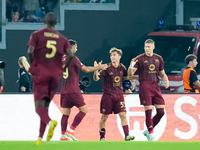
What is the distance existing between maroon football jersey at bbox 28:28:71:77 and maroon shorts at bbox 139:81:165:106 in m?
3.23

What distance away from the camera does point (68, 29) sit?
21.8 m

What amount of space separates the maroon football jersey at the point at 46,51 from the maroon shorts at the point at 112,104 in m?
3.01

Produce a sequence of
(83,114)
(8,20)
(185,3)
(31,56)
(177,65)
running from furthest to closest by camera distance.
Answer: (185,3) < (8,20) < (177,65) < (83,114) < (31,56)

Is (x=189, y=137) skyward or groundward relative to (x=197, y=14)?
groundward

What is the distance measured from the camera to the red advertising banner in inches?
467

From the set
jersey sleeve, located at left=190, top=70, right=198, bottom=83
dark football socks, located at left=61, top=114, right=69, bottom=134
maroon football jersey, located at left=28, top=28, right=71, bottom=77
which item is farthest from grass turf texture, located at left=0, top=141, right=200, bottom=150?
jersey sleeve, located at left=190, top=70, right=198, bottom=83

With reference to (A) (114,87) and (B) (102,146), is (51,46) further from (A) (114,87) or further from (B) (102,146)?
(A) (114,87)

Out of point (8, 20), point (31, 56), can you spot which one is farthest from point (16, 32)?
point (31, 56)

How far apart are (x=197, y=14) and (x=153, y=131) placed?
38.7ft

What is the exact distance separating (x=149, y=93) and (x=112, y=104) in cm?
76

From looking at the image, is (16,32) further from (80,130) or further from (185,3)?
(80,130)

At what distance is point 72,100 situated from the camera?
10.8 metres

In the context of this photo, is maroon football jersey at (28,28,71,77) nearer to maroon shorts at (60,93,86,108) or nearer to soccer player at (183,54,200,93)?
maroon shorts at (60,93,86,108)

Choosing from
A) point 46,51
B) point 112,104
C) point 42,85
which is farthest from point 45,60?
point 112,104
